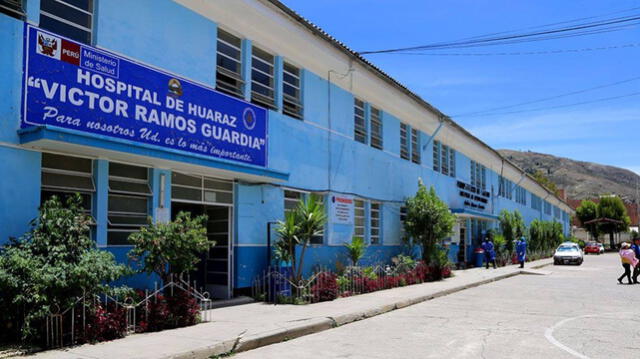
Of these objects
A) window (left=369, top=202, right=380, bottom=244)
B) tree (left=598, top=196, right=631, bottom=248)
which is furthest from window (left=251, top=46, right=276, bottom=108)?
tree (left=598, top=196, right=631, bottom=248)

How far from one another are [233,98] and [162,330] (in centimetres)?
572

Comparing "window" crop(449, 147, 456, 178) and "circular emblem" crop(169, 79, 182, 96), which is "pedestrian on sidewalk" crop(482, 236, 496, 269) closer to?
"window" crop(449, 147, 456, 178)

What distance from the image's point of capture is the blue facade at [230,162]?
8633 millimetres

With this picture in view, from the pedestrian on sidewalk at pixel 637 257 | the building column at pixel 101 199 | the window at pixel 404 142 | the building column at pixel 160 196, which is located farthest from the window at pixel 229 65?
the pedestrian on sidewalk at pixel 637 257

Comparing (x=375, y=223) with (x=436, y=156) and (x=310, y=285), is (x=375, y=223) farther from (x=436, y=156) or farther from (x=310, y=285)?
(x=436, y=156)

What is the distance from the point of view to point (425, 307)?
13.6 metres

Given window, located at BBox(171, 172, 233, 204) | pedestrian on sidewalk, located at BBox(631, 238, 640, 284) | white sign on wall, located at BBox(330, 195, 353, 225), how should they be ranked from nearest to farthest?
window, located at BBox(171, 172, 233, 204) < white sign on wall, located at BBox(330, 195, 353, 225) < pedestrian on sidewalk, located at BBox(631, 238, 640, 284)

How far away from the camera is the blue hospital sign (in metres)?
8.89

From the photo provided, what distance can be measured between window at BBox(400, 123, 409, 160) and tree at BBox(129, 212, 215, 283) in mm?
14181

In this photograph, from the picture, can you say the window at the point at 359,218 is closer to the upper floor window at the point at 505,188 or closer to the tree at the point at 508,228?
the tree at the point at 508,228

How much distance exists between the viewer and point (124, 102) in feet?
33.1

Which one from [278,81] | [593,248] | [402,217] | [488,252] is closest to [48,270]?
[278,81]

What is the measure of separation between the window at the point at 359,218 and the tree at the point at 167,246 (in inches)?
366

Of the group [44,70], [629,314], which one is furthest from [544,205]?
[44,70]
